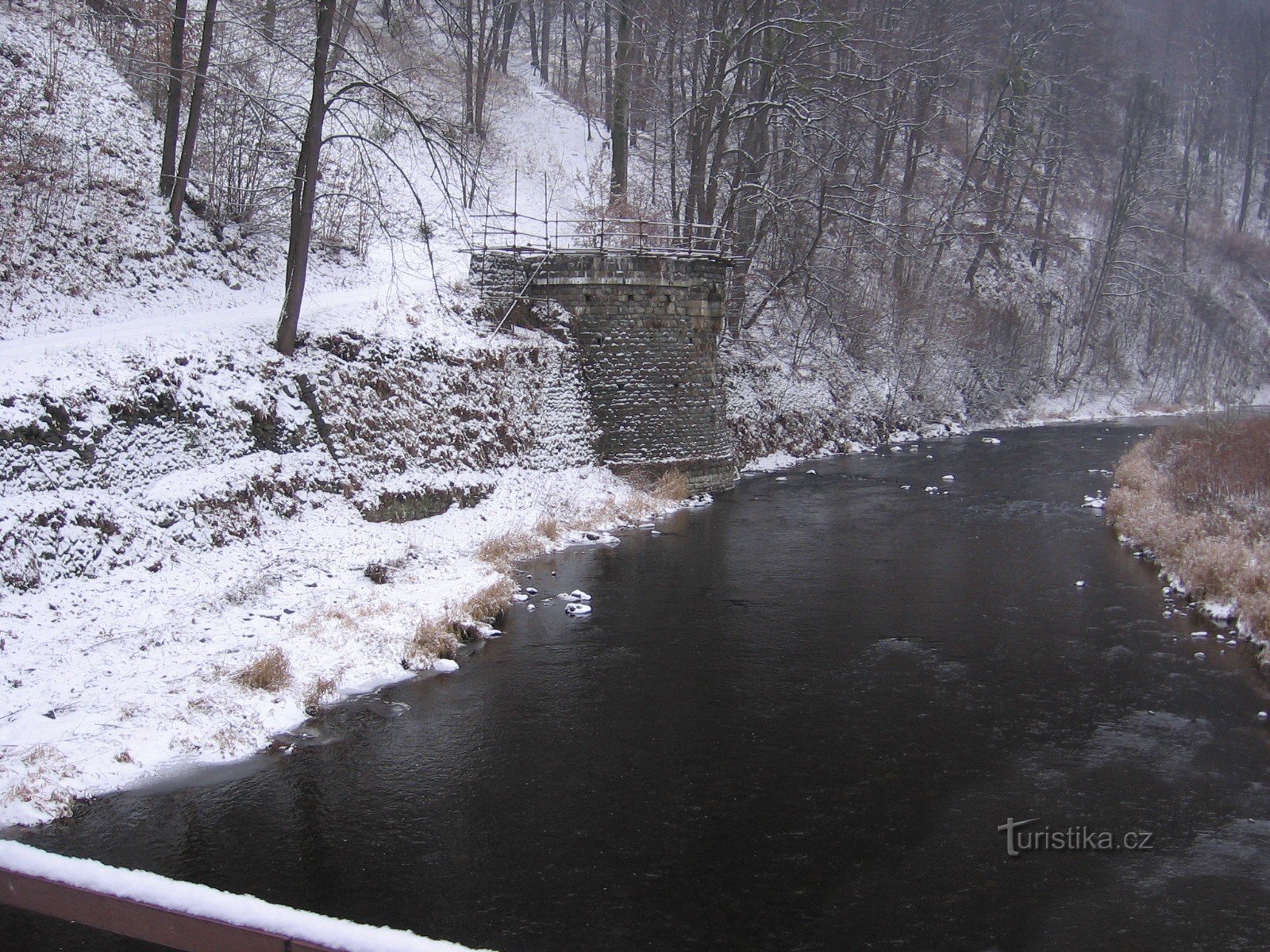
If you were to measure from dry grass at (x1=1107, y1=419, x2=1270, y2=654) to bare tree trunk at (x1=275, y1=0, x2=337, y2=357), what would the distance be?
51.0ft

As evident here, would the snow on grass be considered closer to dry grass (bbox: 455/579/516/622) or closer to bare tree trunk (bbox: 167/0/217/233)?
dry grass (bbox: 455/579/516/622)

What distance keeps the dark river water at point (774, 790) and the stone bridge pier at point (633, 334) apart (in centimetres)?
841

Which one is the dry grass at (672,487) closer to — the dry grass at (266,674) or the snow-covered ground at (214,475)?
the snow-covered ground at (214,475)

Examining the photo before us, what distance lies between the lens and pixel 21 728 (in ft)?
30.5

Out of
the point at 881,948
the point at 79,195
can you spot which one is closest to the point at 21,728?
the point at 881,948

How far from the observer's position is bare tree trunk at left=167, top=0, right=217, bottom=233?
59.5ft

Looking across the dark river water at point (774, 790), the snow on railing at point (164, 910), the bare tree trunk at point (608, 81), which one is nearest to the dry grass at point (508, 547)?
the dark river water at point (774, 790)

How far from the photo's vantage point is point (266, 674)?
1084 cm

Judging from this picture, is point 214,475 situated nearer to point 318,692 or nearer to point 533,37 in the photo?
point 318,692

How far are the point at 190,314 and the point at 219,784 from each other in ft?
36.6

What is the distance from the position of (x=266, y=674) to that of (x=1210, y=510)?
51.4 feet

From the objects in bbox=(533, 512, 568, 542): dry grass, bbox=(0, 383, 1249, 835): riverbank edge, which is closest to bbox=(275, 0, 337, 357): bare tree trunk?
bbox=(0, 383, 1249, 835): riverbank edge

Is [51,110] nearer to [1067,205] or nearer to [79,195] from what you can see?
[79,195]
